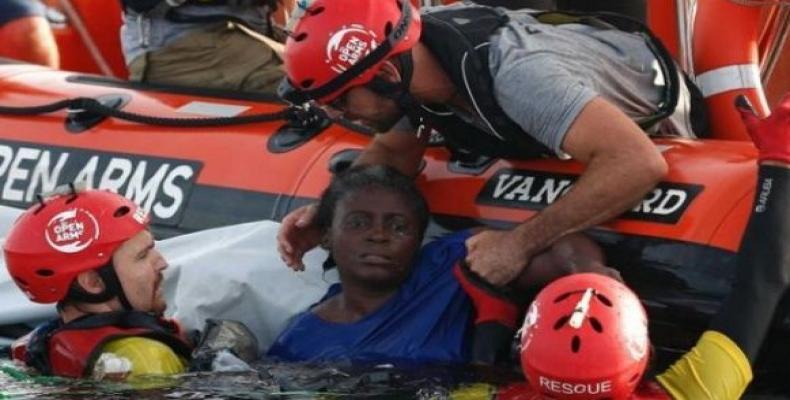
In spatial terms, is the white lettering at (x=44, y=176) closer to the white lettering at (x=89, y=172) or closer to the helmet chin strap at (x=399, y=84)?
the white lettering at (x=89, y=172)

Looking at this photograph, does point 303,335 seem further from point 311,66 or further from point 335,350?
point 311,66

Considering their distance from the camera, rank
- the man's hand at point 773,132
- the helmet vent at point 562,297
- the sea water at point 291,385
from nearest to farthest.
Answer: the helmet vent at point 562,297 → the man's hand at point 773,132 → the sea water at point 291,385

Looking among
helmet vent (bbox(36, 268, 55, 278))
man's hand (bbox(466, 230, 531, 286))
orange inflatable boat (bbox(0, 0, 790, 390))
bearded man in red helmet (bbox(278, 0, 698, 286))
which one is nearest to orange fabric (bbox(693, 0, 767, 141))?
orange inflatable boat (bbox(0, 0, 790, 390))

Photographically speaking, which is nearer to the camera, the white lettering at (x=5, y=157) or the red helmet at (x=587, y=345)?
the red helmet at (x=587, y=345)

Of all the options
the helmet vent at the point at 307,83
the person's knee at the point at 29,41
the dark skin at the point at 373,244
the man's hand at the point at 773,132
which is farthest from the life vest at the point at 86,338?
the person's knee at the point at 29,41

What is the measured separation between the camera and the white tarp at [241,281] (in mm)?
4934

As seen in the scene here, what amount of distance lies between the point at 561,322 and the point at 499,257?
0.74 m

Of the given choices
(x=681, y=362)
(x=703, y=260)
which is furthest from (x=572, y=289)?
(x=703, y=260)

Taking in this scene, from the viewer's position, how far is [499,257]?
14.4 feet

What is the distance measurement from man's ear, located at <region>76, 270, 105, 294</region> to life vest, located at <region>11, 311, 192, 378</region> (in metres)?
0.08

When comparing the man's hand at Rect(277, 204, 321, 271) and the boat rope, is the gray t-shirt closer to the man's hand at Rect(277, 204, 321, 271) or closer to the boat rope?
the boat rope

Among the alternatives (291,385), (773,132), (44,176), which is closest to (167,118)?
(44,176)

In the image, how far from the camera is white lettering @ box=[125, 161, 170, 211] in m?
5.41

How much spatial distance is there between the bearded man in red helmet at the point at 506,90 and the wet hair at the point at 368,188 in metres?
0.06
